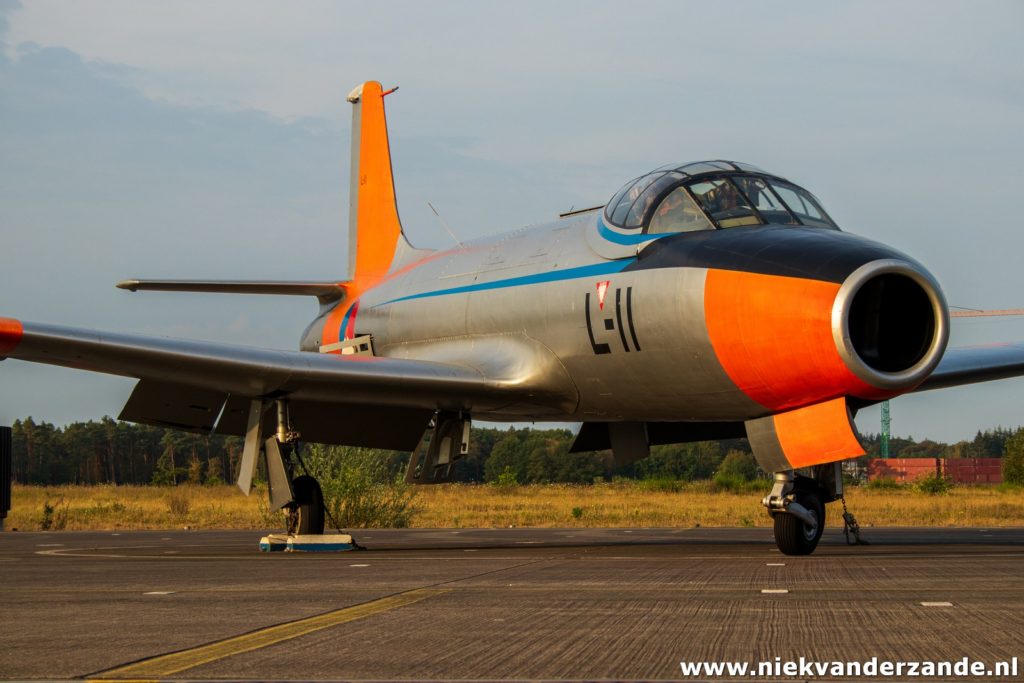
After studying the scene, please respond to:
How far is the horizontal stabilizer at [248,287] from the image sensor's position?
739 inches

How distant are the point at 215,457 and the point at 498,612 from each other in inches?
4335

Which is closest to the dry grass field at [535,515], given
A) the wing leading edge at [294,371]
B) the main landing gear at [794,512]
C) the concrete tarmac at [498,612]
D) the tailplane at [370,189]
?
the tailplane at [370,189]

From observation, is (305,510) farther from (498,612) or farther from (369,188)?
(369,188)

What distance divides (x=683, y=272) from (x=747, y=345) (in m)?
1.16

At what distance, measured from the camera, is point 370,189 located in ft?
81.6

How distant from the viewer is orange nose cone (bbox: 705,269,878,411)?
12.2 m

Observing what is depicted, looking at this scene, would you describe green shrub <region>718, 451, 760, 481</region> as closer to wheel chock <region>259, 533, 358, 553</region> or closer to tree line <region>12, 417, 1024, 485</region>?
tree line <region>12, 417, 1024, 485</region>

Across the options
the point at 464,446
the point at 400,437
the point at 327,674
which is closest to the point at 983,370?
the point at 464,446

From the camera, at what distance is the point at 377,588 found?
31.9 ft

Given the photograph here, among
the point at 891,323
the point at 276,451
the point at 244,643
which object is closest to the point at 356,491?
the point at 276,451

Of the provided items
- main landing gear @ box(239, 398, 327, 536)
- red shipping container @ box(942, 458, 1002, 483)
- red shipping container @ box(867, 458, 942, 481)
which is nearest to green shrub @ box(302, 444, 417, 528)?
main landing gear @ box(239, 398, 327, 536)

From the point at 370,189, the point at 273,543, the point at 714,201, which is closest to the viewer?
the point at 714,201

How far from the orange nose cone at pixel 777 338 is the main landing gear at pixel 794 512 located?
0.85 m

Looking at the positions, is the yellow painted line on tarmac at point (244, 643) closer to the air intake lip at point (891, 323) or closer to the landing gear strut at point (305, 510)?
the air intake lip at point (891, 323)
